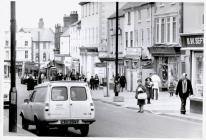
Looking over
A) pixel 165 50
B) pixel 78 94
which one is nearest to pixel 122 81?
pixel 165 50

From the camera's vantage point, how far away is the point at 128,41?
3002 cm

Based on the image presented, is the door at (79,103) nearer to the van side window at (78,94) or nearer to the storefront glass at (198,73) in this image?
the van side window at (78,94)

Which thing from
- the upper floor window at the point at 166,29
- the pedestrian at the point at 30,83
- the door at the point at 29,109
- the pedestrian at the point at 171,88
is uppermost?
the upper floor window at the point at 166,29

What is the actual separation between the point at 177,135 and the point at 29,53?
4.04 m

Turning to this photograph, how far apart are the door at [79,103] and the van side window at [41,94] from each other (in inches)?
23.5

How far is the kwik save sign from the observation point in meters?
15.5

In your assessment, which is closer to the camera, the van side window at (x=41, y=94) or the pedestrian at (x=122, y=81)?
the van side window at (x=41, y=94)

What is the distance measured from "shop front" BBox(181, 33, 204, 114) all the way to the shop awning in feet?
13.4

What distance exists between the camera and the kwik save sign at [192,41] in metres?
15.5

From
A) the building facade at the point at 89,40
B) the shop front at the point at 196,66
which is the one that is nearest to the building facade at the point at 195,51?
the shop front at the point at 196,66

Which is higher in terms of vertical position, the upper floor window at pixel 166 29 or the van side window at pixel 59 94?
the upper floor window at pixel 166 29

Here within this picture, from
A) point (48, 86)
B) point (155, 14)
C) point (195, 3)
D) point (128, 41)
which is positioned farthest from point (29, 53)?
point (128, 41)

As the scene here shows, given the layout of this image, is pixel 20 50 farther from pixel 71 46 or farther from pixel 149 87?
pixel 149 87

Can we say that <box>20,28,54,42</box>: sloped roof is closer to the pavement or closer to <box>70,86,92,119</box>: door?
<box>70,86,92,119</box>: door
